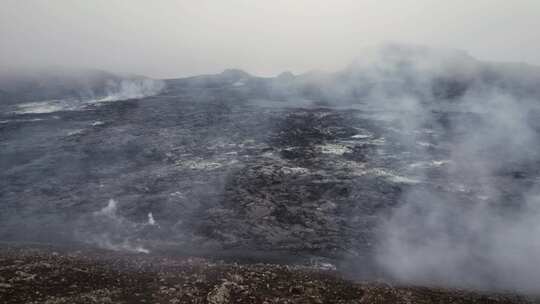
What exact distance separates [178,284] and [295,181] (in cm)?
1567

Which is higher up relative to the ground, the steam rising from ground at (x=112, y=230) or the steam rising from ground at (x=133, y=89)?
the steam rising from ground at (x=133, y=89)

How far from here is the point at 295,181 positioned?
103ft

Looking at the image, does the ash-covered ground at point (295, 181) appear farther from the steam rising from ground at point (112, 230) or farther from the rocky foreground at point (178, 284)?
the rocky foreground at point (178, 284)

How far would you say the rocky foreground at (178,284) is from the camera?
1589 cm

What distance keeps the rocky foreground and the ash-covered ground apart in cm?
192

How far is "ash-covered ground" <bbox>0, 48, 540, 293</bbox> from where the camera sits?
72.7 ft

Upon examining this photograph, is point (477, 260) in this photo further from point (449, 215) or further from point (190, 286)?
point (190, 286)

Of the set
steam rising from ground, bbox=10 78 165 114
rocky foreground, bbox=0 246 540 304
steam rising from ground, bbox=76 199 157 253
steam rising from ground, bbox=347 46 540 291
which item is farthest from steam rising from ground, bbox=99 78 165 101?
rocky foreground, bbox=0 246 540 304

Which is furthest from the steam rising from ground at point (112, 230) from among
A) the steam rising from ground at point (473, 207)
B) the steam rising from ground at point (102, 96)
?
the steam rising from ground at point (102, 96)

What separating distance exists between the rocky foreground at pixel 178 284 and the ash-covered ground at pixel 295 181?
192 centimetres

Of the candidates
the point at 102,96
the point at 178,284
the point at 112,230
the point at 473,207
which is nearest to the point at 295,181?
the point at 473,207

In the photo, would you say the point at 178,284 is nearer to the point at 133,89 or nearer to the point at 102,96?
the point at 102,96

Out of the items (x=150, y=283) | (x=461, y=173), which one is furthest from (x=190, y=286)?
(x=461, y=173)

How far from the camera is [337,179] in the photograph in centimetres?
3148
